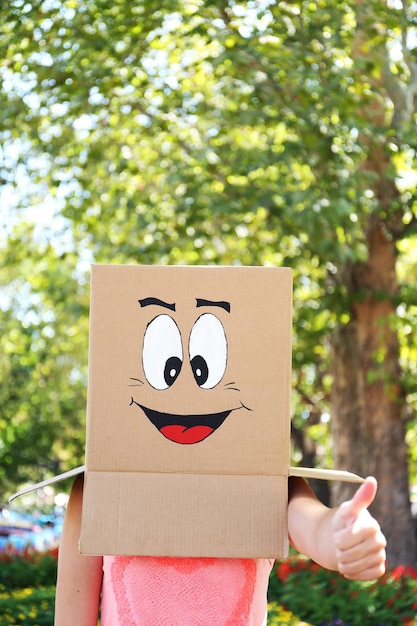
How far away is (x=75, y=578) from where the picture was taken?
89.0 inches

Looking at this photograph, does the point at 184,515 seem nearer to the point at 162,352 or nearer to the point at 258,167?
the point at 162,352

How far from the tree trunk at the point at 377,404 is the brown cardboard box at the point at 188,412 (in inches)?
267

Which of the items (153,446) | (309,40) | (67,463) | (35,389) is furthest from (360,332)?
(67,463)

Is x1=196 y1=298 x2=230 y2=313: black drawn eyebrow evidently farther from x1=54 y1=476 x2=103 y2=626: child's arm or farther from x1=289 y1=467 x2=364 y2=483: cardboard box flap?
x1=54 y1=476 x2=103 y2=626: child's arm

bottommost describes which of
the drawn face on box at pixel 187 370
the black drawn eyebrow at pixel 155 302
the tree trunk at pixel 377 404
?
the tree trunk at pixel 377 404

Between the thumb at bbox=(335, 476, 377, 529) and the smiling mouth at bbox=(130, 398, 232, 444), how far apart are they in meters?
0.49

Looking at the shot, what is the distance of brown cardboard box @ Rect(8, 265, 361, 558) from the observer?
203cm

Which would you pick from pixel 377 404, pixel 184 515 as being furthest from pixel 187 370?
pixel 377 404

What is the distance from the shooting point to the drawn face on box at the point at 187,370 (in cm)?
210

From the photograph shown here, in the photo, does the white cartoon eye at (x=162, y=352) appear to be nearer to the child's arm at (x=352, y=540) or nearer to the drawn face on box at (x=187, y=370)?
the drawn face on box at (x=187, y=370)

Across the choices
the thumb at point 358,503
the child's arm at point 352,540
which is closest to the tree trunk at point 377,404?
the child's arm at point 352,540

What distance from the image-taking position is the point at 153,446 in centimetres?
207

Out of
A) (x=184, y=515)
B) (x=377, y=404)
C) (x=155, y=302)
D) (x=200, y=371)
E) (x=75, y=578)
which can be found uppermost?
(x=155, y=302)

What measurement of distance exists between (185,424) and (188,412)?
0.03 m
